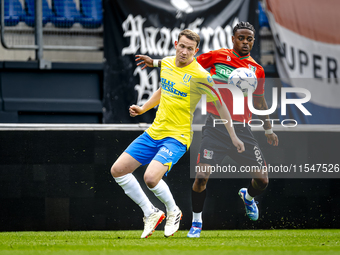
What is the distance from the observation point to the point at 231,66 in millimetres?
5656

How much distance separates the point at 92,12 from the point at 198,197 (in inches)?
182

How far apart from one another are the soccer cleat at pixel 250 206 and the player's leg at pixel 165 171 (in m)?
1.07

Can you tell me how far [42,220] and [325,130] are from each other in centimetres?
364

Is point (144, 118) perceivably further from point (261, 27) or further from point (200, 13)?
point (261, 27)

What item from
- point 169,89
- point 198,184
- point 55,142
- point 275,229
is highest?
point 169,89

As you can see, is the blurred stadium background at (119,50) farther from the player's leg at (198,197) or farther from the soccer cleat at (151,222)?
the soccer cleat at (151,222)

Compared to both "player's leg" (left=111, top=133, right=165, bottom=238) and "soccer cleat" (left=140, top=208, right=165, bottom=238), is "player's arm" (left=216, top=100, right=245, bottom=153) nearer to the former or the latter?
"player's leg" (left=111, top=133, right=165, bottom=238)

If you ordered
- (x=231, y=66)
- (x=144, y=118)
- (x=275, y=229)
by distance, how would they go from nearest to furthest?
1. (x=231, y=66)
2. (x=275, y=229)
3. (x=144, y=118)

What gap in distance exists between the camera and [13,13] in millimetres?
8852

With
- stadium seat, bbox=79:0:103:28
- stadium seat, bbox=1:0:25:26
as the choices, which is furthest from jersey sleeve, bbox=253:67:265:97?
stadium seat, bbox=1:0:25:26

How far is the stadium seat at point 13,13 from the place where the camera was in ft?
29.0

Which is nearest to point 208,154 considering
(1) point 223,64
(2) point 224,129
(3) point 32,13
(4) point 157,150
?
(2) point 224,129

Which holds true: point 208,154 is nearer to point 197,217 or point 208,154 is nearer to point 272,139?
point 197,217

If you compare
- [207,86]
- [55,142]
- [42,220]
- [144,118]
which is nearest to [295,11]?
[144,118]
